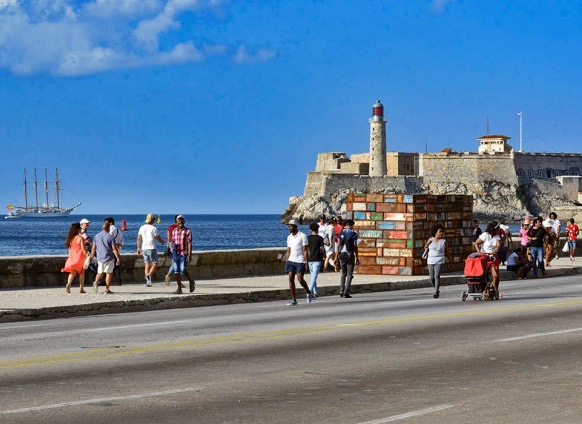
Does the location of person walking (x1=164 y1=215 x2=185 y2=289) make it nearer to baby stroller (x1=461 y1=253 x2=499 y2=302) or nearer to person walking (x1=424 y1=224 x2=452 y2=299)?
person walking (x1=424 y1=224 x2=452 y2=299)

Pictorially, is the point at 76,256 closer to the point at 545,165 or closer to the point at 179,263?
the point at 179,263

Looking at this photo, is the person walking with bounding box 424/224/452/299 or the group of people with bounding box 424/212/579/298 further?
the group of people with bounding box 424/212/579/298

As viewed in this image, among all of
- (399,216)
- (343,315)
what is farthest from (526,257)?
(343,315)

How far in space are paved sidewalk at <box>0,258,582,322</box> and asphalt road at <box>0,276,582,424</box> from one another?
868 mm

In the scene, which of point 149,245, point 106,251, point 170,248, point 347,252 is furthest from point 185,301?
point 347,252

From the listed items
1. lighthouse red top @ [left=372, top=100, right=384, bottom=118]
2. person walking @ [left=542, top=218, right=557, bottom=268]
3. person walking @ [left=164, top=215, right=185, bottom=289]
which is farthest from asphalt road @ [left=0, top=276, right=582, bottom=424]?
lighthouse red top @ [left=372, top=100, right=384, bottom=118]

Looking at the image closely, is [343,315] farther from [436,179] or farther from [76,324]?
[436,179]

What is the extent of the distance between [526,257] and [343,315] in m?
13.8

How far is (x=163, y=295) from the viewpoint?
2150 centimetres

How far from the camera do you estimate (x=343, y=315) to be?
18.4 metres

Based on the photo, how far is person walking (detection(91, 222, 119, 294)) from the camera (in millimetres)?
21625

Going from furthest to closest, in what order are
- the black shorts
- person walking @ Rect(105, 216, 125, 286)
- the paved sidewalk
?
1. person walking @ Rect(105, 216, 125, 286)
2. the black shorts
3. the paved sidewalk

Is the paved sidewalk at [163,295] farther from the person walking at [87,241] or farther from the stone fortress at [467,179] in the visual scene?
the stone fortress at [467,179]

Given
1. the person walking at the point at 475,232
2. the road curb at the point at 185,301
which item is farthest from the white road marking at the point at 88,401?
the person walking at the point at 475,232
